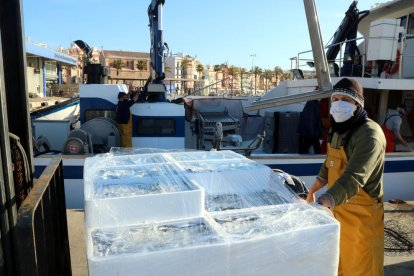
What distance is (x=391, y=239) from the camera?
14.1ft

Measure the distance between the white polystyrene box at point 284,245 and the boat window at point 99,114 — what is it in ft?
18.7

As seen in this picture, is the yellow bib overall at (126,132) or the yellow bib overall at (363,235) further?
the yellow bib overall at (126,132)

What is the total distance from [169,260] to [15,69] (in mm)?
1624

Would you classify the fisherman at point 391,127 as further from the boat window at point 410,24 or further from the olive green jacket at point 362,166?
the olive green jacket at point 362,166

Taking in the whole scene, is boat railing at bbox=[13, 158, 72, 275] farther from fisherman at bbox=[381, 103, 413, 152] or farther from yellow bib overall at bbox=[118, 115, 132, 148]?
fisherman at bbox=[381, 103, 413, 152]

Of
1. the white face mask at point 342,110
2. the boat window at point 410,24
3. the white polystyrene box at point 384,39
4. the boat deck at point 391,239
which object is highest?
the boat window at point 410,24

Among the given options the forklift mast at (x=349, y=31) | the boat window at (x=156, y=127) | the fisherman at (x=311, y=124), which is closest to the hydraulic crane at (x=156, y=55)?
the boat window at (x=156, y=127)

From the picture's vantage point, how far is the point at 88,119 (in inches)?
283

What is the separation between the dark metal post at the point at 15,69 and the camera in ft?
7.56

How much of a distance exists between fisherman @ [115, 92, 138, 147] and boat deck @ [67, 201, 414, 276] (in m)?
2.45

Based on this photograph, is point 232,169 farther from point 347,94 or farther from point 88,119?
point 88,119

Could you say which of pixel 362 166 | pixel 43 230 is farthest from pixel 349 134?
pixel 43 230

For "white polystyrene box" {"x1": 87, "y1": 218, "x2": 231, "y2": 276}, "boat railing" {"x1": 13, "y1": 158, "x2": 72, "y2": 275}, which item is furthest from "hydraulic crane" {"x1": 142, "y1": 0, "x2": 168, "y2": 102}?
"white polystyrene box" {"x1": 87, "y1": 218, "x2": 231, "y2": 276}

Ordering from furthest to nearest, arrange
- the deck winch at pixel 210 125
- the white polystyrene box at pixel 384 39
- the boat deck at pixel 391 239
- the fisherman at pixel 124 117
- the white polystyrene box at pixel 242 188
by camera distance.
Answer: the deck winch at pixel 210 125, the white polystyrene box at pixel 384 39, the fisherman at pixel 124 117, the boat deck at pixel 391 239, the white polystyrene box at pixel 242 188
